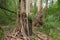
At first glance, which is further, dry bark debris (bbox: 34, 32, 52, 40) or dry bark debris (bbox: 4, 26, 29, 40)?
dry bark debris (bbox: 34, 32, 52, 40)

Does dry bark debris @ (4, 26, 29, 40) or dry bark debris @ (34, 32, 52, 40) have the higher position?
dry bark debris @ (4, 26, 29, 40)

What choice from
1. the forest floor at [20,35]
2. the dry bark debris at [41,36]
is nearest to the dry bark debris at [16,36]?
the forest floor at [20,35]

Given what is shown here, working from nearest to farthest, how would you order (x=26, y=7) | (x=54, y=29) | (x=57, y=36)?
(x=26, y=7), (x=57, y=36), (x=54, y=29)

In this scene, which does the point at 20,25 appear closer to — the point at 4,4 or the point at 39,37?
the point at 39,37

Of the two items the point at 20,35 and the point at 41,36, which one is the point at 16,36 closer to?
the point at 20,35

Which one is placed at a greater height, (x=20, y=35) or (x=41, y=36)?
(x=20, y=35)

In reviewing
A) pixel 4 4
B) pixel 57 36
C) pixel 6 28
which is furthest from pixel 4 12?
pixel 57 36

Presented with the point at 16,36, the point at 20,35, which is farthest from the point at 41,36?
the point at 16,36

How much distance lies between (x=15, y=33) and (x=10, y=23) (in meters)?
2.32

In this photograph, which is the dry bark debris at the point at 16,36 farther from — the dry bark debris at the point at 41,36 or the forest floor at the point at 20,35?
the dry bark debris at the point at 41,36

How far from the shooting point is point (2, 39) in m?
7.31

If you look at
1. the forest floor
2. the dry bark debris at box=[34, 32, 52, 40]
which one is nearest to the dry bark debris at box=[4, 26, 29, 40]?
the forest floor

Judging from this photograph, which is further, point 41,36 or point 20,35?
point 41,36

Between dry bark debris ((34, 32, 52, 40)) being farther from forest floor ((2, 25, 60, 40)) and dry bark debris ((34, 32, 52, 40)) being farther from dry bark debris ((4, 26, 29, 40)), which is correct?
dry bark debris ((4, 26, 29, 40))
